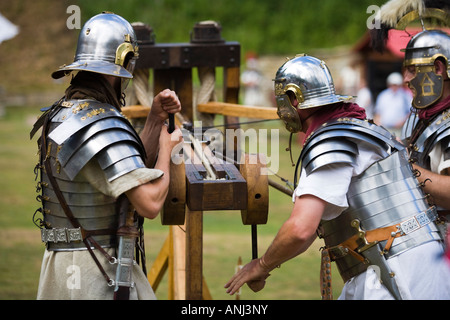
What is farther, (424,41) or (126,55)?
(424,41)

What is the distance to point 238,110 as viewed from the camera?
6.28 metres

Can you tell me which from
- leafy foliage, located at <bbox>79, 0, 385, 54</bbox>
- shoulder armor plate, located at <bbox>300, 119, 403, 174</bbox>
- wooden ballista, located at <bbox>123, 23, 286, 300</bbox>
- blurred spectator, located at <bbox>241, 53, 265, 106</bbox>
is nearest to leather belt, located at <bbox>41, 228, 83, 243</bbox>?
wooden ballista, located at <bbox>123, 23, 286, 300</bbox>

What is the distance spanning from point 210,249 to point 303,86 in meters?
5.93

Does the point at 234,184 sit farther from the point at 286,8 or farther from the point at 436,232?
the point at 286,8

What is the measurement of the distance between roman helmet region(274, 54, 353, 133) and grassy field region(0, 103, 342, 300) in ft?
12.8

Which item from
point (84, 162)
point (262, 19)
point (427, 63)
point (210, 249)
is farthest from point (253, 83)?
point (84, 162)

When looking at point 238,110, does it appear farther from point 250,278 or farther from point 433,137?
point 250,278

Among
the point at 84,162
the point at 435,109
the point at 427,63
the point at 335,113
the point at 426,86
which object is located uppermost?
the point at 427,63

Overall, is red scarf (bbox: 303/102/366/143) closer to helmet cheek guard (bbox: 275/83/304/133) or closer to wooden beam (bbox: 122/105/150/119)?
helmet cheek guard (bbox: 275/83/304/133)

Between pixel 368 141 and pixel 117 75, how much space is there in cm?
131

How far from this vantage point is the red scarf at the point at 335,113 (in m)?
3.84

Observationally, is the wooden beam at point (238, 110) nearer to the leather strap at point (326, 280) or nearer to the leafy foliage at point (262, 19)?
the leather strap at point (326, 280)

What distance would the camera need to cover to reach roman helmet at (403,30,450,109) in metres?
4.61
